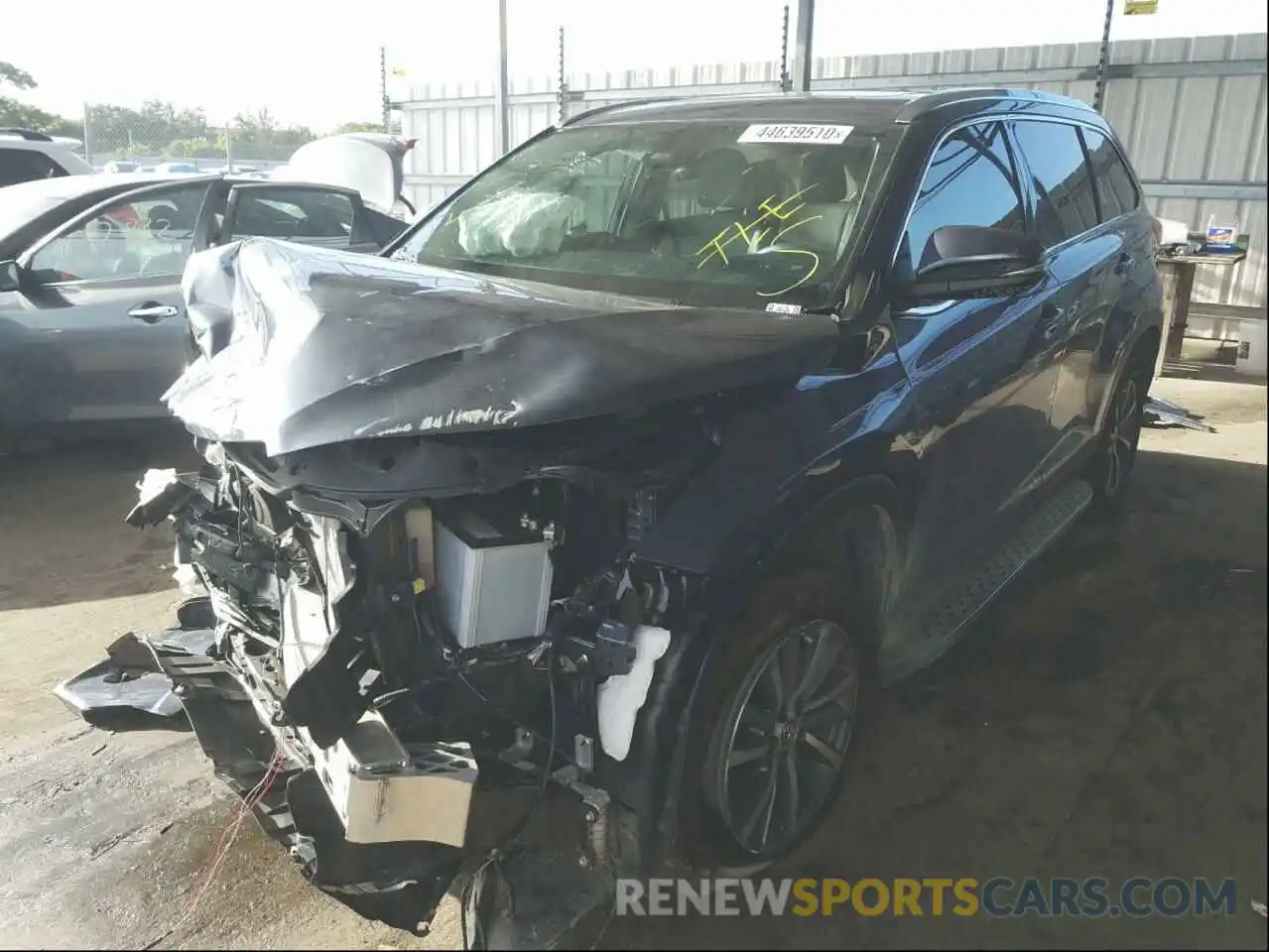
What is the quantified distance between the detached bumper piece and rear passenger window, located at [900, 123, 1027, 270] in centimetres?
199

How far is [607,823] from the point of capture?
214cm

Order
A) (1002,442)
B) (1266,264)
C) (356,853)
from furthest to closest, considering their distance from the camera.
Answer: (1002,442) < (356,853) < (1266,264)

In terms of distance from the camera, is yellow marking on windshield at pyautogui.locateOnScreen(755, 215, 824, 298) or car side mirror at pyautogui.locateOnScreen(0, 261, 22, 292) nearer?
yellow marking on windshield at pyautogui.locateOnScreen(755, 215, 824, 298)

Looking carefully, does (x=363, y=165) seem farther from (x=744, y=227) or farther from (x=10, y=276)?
(x=744, y=227)

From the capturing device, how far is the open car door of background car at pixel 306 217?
590cm

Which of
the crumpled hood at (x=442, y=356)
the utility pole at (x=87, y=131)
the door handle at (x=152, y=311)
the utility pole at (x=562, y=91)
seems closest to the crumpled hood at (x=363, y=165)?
the utility pole at (x=562, y=91)

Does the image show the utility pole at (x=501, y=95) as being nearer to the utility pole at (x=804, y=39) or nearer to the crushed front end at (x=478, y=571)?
the utility pole at (x=804, y=39)

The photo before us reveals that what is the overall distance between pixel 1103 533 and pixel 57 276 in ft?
17.5

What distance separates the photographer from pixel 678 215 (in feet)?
10.3

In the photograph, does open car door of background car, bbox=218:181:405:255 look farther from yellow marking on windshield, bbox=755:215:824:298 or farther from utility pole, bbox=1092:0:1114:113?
utility pole, bbox=1092:0:1114:113

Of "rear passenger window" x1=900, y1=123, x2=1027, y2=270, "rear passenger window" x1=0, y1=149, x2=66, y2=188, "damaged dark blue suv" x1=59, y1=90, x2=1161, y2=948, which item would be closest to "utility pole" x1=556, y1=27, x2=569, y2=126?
"rear passenger window" x1=0, y1=149, x2=66, y2=188

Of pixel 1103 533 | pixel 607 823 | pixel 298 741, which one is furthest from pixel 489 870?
pixel 1103 533

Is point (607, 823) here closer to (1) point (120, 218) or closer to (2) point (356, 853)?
(2) point (356, 853)

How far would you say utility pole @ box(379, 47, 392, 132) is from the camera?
41.0ft
